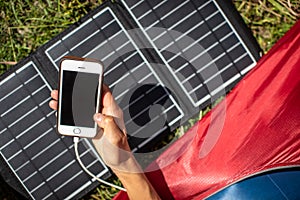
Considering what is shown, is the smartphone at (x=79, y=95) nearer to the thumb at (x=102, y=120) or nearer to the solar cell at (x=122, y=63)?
the thumb at (x=102, y=120)

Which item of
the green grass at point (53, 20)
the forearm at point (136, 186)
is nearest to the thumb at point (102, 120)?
the forearm at point (136, 186)

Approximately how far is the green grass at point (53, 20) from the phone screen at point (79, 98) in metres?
0.44

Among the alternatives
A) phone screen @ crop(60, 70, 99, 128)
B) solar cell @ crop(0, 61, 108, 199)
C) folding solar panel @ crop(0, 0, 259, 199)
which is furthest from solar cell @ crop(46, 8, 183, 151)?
phone screen @ crop(60, 70, 99, 128)

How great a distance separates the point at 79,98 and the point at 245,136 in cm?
56

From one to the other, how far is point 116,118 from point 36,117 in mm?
397

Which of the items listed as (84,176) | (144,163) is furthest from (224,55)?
(84,176)

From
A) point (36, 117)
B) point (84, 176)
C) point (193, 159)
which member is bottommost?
point (193, 159)

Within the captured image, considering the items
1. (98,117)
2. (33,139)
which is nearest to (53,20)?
(33,139)

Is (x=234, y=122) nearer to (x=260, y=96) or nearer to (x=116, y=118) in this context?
(x=260, y=96)

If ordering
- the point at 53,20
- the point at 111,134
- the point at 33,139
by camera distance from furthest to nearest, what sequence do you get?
the point at 53,20
the point at 33,139
the point at 111,134

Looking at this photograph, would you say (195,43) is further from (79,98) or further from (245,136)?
(79,98)

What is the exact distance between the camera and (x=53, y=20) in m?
1.98

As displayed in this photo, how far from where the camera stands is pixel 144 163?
1938 mm

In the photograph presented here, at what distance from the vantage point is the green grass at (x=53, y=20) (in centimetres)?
197
